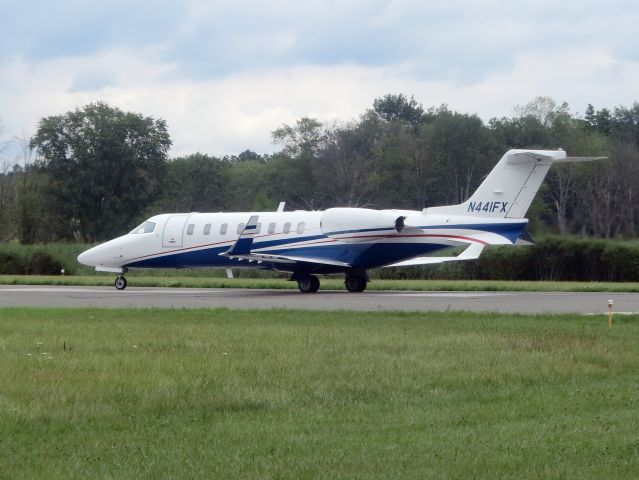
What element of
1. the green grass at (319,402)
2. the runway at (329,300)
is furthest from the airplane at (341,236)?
the green grass at (319,402)

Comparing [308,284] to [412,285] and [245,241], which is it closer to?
[245,241]

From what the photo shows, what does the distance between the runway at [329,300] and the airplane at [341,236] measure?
112 centimetres

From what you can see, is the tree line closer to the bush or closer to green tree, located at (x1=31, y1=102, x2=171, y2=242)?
green tree, located at (x1=31, y1=102, x2=171, y2=242)

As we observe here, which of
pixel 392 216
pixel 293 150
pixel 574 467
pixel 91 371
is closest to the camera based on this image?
pixel 574 467

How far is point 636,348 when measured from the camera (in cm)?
1599

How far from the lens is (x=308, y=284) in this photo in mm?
34719

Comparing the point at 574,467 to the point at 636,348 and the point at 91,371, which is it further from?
the point at 636,348

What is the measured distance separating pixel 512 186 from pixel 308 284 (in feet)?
24.8

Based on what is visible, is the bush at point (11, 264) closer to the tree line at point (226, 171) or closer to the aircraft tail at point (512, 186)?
the tree line at point (226, 171)

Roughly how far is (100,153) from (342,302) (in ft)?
180

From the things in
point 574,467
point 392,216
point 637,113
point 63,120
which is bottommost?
point 574,467

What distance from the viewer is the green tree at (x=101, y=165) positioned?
78375 millimetres

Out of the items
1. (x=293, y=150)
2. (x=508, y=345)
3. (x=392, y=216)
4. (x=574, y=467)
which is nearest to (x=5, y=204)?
(x=293, y=150)

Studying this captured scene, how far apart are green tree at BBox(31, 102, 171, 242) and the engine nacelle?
46.9m
